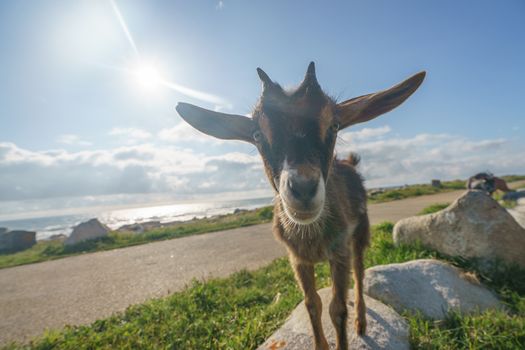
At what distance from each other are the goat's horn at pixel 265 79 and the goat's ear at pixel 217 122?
18.8 inches

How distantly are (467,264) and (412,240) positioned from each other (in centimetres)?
107

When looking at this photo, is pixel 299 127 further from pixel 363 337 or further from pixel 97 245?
pixel 97 245

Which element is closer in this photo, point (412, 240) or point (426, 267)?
point (426, 267)

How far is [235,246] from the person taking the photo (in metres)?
9.45

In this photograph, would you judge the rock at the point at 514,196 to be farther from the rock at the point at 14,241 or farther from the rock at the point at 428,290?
the rock at the point at 14,241

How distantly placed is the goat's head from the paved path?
409 cm

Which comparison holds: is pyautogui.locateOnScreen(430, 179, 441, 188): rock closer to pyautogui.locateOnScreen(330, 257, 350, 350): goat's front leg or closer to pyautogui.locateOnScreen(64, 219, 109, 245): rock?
pyautogui.locateOnScreen(64, 219, 109, 245): rock

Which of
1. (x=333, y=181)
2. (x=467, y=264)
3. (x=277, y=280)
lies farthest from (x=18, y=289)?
(x=467, y=264)

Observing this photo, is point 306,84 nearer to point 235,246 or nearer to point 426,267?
point 426,267

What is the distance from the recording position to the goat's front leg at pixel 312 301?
281 cm

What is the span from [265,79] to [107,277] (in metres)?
6.79

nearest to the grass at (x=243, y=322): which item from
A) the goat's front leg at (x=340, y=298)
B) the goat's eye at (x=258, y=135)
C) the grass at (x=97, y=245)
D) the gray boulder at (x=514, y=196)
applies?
the goat's front leg at (x=340, y=298)

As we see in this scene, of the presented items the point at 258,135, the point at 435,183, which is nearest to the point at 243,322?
the point at 258,135

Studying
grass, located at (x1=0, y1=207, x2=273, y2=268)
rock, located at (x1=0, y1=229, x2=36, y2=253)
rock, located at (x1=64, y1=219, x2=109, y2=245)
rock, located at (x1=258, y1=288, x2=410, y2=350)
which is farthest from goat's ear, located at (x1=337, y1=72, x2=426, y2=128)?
rock, located at (x1=0, y1=229, x2=36, y2=253)
